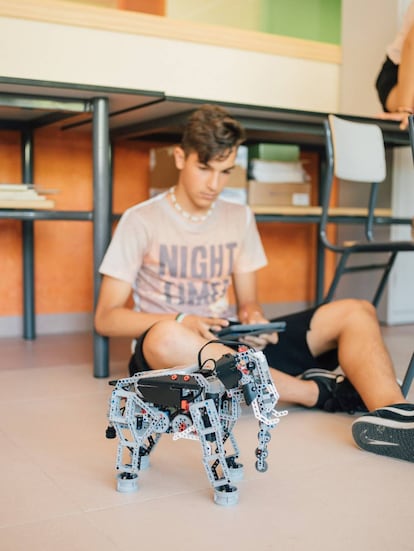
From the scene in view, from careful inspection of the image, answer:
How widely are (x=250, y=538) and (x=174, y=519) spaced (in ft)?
0.44

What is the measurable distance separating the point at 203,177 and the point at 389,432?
30.4 inches

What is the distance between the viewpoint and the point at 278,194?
2.94m

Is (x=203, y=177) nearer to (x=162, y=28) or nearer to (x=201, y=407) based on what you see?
(x=201, y=407)

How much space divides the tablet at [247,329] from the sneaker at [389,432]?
0.96 feet

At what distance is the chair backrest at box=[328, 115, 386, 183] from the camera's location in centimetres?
234

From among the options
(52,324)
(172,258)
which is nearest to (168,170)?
(52,324)

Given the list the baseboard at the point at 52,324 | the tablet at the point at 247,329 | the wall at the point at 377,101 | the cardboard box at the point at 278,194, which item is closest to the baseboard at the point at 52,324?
the baseboard at the point at 52,324

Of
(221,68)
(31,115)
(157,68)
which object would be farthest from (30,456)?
(221,68)

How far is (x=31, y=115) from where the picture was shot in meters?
2.79

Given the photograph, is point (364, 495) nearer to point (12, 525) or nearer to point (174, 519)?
point (174, 519)

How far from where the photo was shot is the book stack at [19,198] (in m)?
2.21

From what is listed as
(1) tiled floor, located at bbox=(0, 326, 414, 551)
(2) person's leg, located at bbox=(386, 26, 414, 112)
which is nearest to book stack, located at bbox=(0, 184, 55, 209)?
(1) tiled floor, located at bbox=(0, 326, 414, 551)

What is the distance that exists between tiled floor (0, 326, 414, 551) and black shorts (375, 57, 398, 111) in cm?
134

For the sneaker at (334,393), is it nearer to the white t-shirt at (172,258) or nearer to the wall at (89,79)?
the white t-shirt at (172,258)
